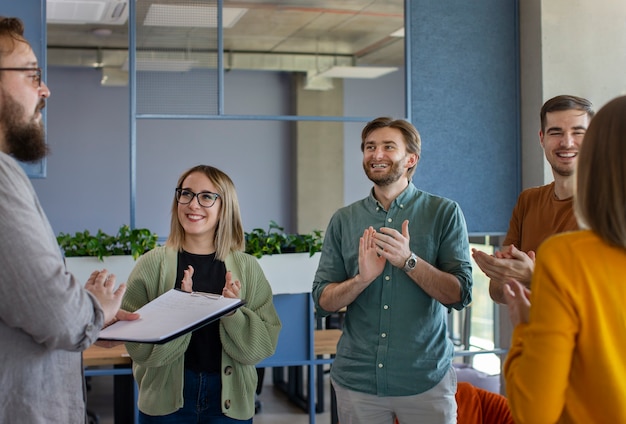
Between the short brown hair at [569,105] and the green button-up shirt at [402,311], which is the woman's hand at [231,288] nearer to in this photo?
the green button-up shirt at [402,311]

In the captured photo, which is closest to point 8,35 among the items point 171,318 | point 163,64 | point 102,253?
point 171,318

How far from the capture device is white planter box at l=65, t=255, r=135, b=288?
411 centimetres

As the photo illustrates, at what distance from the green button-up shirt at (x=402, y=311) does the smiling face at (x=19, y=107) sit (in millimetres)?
1403

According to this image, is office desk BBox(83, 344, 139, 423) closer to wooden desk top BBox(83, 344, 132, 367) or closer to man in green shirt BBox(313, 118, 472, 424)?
wooden desk top BBox(83, 344, 132, 367)

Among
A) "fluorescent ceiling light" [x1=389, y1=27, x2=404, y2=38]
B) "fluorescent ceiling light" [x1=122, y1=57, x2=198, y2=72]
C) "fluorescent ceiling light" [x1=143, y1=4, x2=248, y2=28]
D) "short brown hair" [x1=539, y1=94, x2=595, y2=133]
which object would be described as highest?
"fluorescent ceiling light" [x1=389, y1=27, x2=404, y2=38]

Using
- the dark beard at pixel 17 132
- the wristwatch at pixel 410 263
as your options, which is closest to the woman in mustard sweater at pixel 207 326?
the wristwatch at pixel 410 263

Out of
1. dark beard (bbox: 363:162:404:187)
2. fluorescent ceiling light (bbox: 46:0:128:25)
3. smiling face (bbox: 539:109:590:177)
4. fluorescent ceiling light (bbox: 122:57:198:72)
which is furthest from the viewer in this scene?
fluorescent ceiling light (bbox: 46:0:128:25)

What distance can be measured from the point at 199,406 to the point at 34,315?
1.15m

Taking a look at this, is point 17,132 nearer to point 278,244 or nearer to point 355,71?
point 278,244

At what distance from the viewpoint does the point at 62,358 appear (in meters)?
1.85

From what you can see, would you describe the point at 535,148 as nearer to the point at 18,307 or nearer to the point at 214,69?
the point at 214,69

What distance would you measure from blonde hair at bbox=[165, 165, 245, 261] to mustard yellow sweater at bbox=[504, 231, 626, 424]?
5.01 ft

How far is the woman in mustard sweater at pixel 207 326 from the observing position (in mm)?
2693

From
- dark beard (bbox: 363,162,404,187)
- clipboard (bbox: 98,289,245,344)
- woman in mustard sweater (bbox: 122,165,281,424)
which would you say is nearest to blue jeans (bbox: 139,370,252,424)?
woman in mustard sweater (bbox: 122,165,281,424)
